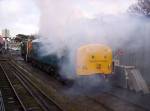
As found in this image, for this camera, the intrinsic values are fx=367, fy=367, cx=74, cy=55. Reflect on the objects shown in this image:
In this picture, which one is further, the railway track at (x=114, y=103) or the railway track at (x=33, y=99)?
the railway track at (x=33, y=99)

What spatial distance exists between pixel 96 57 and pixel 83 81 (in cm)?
142

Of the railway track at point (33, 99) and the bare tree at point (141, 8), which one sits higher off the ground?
the bare tree at point (141, 8)

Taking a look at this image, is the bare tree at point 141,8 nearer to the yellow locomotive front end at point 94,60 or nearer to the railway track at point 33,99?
the yellow locomotive front end at point 94,60

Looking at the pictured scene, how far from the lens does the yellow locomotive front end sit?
18594mm

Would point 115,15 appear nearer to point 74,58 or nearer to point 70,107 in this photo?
point 74,58

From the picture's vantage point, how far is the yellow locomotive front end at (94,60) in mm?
18594

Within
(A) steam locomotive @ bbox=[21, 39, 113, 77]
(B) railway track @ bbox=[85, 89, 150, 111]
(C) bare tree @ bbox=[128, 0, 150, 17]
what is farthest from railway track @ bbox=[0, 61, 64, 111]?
(C) bare tree @ bbox=[128, 0, 150, 17]

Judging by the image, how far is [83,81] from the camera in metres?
19.0

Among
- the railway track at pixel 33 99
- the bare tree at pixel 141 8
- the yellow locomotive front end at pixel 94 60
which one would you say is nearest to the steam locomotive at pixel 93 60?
the yellow locomotive front end at pixel 94 60

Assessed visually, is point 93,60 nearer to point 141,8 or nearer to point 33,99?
point 33,99

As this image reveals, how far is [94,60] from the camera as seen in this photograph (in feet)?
62.5

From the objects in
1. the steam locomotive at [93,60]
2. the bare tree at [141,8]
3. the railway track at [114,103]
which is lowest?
the railway track at [114,103]

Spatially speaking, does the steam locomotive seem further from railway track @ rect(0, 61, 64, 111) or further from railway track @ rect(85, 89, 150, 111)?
railway track @ rect(0, 61, 64, 111)


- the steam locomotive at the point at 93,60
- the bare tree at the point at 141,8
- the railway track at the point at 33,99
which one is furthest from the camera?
the bare tree at the point at 141,8
